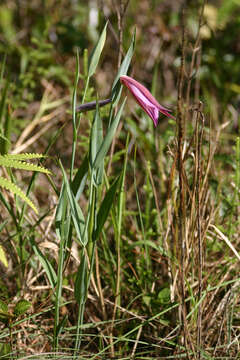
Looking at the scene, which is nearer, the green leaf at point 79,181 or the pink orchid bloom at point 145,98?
the pink orchid bloom at point 145,98

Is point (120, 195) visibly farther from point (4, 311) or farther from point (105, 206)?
point (4, 311)

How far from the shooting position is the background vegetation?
3.00ft

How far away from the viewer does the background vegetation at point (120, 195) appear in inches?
36.0

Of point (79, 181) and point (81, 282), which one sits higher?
point (79, 181)

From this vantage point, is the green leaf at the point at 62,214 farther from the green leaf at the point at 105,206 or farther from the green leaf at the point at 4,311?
the green leaf at the point at 4,311

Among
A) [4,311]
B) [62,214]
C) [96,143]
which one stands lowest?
[4,311]

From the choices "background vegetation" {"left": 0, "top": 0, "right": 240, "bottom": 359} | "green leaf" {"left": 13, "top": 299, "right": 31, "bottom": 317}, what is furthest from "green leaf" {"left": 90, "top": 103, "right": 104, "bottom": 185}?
"green leaf" {"left": 13, "top": 299, "right": 31, "bottom": 317}

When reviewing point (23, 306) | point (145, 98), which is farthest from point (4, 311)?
point (145, 98)

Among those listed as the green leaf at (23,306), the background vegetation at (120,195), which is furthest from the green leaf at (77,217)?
the green leaf at (23,306)

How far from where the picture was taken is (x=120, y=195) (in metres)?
1.01

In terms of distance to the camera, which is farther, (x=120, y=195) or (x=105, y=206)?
(x=120, y=195)

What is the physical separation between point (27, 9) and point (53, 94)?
779mm

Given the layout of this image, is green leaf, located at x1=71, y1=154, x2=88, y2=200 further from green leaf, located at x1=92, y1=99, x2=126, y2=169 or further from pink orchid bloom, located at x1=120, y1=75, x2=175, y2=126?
pink orchid bloom, located at x1=120, y1=75, x2=175, y2=126

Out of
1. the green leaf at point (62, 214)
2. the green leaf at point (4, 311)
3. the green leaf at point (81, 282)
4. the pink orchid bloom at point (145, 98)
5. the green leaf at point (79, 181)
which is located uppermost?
the pink orchid bloom at point (145, 98)
